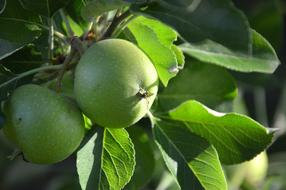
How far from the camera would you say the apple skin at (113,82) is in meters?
1.00

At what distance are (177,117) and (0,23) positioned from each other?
34 centimetres

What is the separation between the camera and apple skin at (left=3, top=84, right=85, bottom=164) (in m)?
1.02

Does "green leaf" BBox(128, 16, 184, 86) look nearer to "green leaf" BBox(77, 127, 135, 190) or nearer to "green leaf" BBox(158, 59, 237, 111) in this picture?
"green leaf" BBox(77, 127, 135, 190)

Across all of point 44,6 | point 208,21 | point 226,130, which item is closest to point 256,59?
point 226,130

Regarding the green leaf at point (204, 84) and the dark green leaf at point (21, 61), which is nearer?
the dark green leaf at point (21, 61)

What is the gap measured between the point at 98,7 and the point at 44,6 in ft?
0.37

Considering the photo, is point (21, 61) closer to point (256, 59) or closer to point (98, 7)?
point (98, 7)

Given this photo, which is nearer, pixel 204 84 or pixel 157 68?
pixel 157 68

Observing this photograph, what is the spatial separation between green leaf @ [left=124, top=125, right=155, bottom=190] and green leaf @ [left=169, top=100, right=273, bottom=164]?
16 centimetres

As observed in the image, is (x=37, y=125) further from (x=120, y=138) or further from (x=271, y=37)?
(x=271, y=37)

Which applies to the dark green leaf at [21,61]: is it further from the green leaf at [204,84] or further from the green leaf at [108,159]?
the green leaf at [204,84]

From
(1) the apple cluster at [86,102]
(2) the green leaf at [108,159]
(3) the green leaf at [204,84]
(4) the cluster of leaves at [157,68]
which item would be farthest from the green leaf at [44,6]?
(3) the green leaf at [204,84]

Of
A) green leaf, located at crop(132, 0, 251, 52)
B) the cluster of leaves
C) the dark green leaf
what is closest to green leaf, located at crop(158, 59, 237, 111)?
the cluster of leaves

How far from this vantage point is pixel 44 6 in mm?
1080
